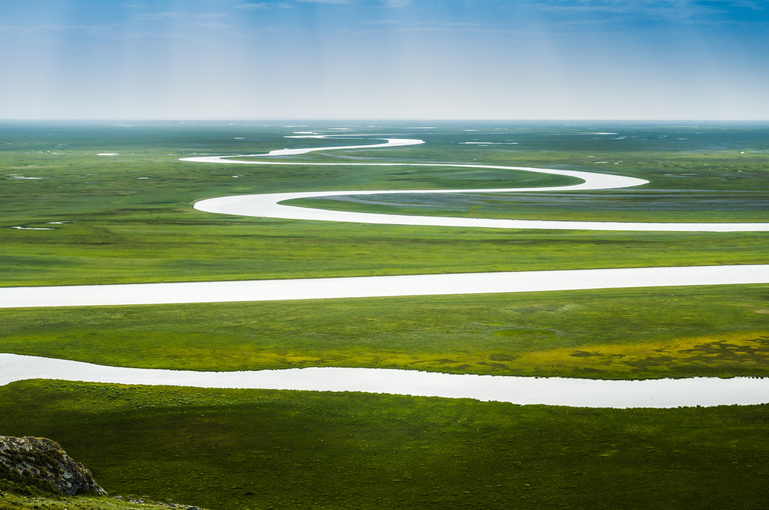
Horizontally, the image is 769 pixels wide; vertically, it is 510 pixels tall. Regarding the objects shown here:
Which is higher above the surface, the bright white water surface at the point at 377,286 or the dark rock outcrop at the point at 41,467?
the dark rock outcrop at the point at 41,467

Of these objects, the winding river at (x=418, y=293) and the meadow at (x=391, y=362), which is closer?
the meadow at (x=391, y=362)

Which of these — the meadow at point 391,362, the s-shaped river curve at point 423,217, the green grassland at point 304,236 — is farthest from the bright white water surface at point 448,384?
the s-shaped river curve at point 423,217

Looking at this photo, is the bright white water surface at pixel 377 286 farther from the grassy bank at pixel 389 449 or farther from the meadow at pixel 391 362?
the grassy bank at pixel 389 449

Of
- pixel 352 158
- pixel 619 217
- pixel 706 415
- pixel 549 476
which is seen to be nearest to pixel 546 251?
pixel 619 217

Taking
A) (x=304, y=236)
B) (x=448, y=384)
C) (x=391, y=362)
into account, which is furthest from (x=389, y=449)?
(x=304, y=236)

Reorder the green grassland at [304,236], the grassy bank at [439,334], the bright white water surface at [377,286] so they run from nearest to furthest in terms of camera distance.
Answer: the grassy bank at [439,334], the bright white water surface at [377,286], the green grassland at [304,236]

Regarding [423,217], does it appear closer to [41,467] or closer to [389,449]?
[389,449]
